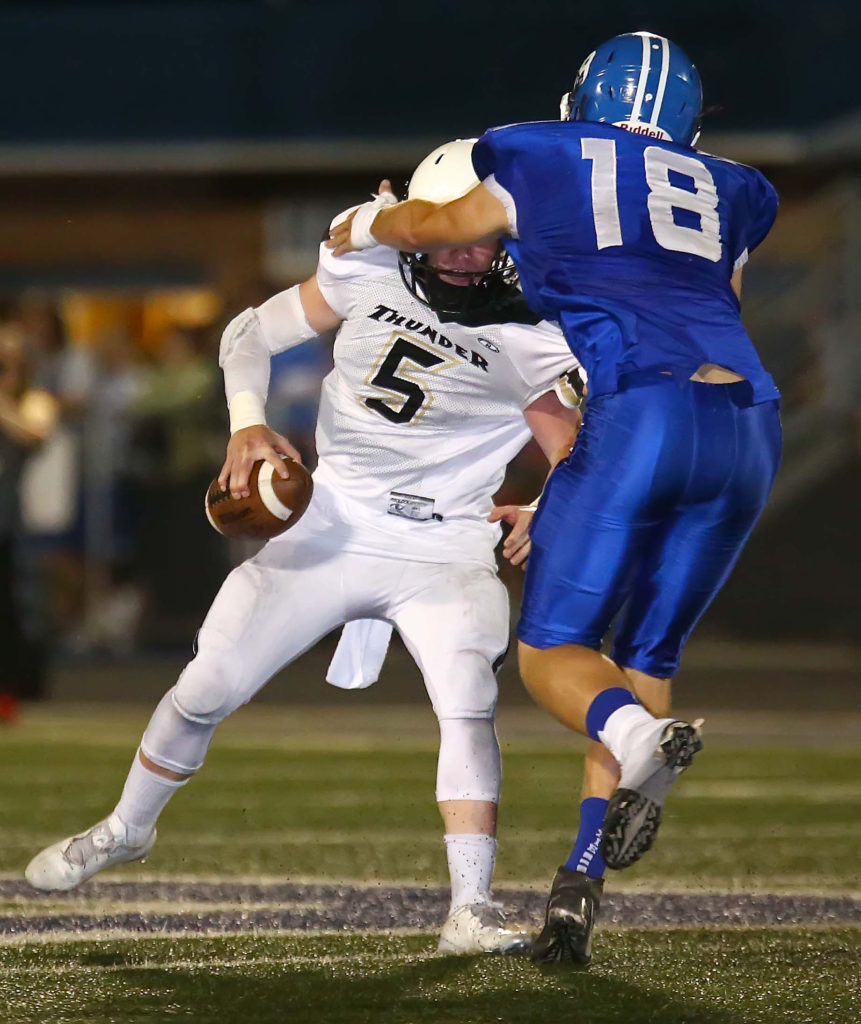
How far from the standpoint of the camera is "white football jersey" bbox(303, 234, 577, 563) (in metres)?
4.38

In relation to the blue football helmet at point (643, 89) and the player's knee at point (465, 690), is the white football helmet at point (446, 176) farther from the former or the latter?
the player's knee at point (465, 690)

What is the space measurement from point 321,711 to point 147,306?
567 cm

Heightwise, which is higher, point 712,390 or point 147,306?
point 712,390

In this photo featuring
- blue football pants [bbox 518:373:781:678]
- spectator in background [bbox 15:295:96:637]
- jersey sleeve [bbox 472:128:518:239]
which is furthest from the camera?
spectator in background [bbox 15:295:96:637]

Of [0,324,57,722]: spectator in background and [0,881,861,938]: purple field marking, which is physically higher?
[0,881,861,938]: purple field marking

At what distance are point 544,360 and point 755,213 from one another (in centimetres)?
61

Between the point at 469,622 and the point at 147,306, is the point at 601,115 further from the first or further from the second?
the point at 147,306

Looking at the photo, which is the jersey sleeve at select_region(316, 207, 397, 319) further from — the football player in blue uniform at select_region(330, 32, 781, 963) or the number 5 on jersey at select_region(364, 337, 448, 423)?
the football player in blue uniform at select_region(330, 32, 781, 963)

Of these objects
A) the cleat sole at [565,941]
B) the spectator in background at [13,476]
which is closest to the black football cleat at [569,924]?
the cleat sole at [565,941]

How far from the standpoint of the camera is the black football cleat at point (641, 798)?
3494mm

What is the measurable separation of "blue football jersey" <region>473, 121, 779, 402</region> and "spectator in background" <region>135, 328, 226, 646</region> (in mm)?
8155

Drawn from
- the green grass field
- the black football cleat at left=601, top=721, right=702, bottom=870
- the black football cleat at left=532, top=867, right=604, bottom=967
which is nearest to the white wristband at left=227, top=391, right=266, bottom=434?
the green grass field

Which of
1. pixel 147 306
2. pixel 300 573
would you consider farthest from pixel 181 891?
pixel 147 306

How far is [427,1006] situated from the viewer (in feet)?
11.5
